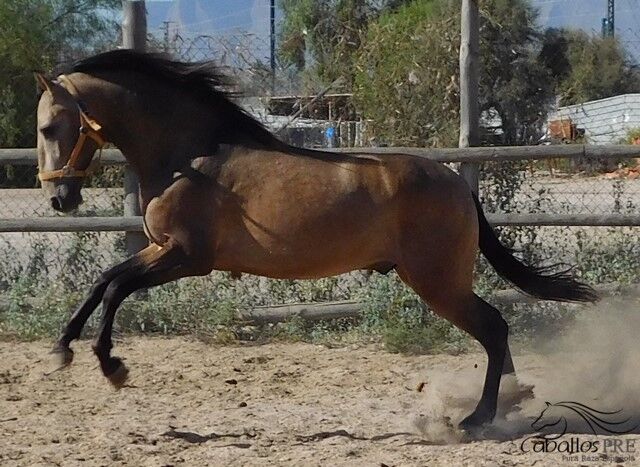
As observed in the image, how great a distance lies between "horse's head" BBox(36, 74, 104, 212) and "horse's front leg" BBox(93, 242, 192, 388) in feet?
1.54

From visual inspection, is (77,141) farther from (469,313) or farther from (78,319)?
(469,313)

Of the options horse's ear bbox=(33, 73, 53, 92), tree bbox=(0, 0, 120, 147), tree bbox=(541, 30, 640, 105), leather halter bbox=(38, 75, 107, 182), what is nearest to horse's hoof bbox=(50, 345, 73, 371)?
leather halter bbox=(38, 75, 107, 182)

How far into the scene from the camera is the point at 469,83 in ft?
24.3

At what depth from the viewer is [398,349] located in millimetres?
6984

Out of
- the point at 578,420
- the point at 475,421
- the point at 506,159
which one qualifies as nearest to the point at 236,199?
the point at 475,421

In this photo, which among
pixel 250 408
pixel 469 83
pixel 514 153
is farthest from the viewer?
pixel 469 83

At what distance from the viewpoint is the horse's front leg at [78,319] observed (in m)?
5.08

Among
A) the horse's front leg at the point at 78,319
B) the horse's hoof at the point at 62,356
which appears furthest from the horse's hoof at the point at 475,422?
the horse's hoof at the point at 62,356

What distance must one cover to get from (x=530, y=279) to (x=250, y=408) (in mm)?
1661

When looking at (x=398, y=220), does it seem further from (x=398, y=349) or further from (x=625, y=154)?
(x=625, y=154)

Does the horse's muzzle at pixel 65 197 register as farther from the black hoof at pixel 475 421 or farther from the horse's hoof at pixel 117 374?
the black hoof at pixel 475 421

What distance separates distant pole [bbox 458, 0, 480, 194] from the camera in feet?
24.2

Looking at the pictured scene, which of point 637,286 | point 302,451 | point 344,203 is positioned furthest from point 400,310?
point 302,451

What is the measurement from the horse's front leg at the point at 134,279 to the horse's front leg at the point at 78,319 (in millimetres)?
45
